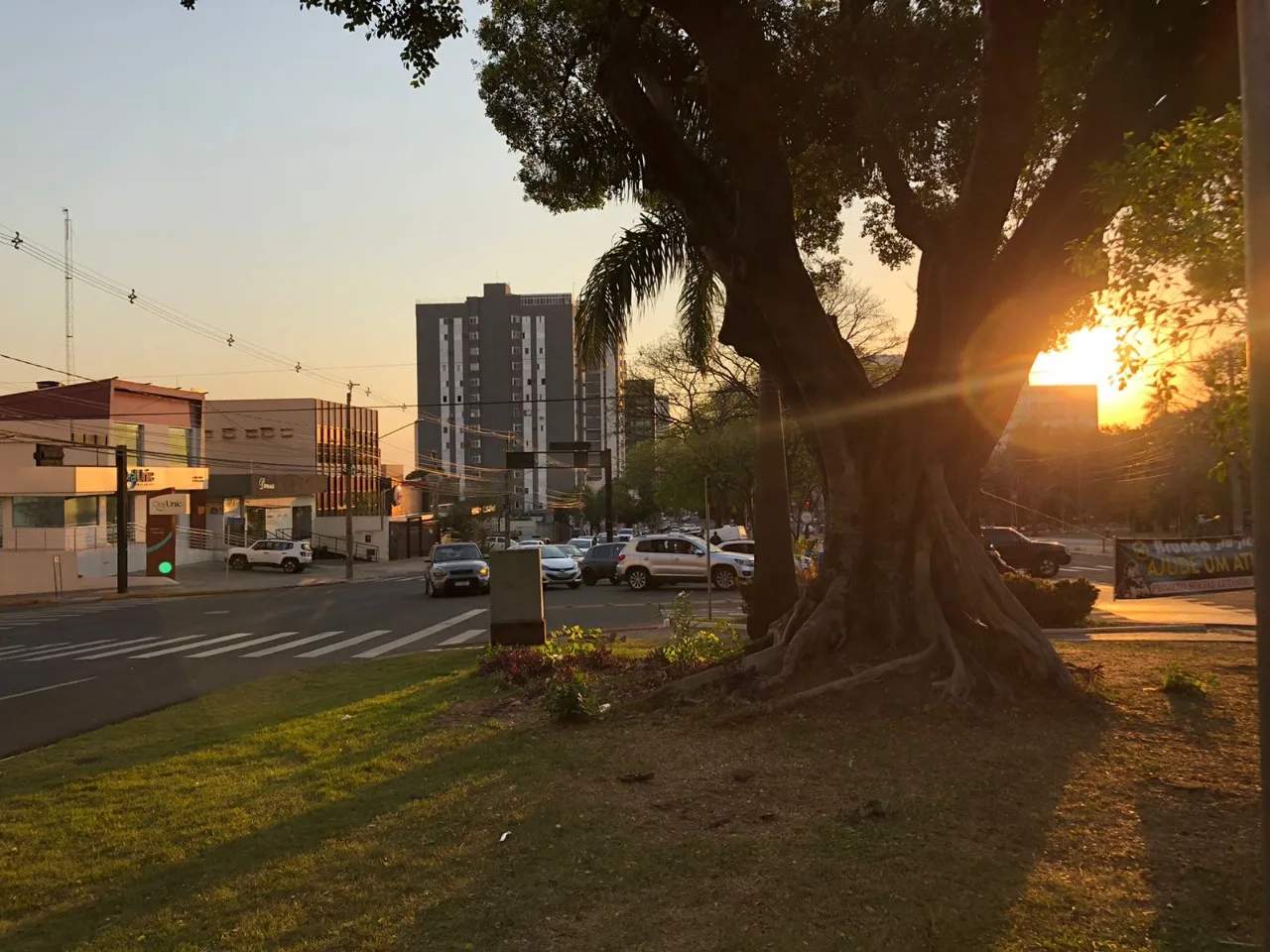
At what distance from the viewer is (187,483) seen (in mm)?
48188

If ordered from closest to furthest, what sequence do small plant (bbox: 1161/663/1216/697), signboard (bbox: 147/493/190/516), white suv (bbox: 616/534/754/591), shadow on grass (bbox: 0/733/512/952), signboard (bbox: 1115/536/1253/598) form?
1. shadow on grass (bbox: 0/733/512/952)
2. small plant (bbox: 1161/663/1216/697)
3. signboard (bbox: 1115/536/1253/598)
4. white suv (bbox: 616/534/754/591)
5. signboard (bbox: 147/493/190/516)

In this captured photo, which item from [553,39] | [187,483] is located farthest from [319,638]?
[187,483]

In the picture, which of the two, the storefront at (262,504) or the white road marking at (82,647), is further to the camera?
the storefront at (262,504)

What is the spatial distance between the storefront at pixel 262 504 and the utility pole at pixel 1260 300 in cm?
5708

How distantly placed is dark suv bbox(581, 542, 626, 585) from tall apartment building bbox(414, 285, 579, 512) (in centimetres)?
8093

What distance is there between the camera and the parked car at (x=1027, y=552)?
30391 millimetres

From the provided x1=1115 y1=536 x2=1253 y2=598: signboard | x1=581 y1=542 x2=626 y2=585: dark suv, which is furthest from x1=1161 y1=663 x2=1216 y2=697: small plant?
x1=581 y1=542 x2=626 y2=585: dark suv

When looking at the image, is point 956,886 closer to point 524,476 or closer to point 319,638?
point 319,638

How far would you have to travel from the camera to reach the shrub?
15.4 m

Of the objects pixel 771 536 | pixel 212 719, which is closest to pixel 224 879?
pixel 212 719

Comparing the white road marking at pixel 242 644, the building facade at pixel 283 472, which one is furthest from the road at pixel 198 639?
the building facade at pixel 283 472

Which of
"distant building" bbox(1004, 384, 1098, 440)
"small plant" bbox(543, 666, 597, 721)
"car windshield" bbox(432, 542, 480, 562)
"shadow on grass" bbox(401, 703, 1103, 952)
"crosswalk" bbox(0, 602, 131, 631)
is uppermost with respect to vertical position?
"distant building" bbox(1004, 384, 1098, 440)

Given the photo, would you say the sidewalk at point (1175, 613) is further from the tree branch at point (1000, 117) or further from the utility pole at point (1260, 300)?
the utility pole at point (1260, 300)

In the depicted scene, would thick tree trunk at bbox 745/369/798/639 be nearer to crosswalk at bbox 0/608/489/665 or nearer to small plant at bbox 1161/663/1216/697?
small plant at bbox 1161/663/1216/697
